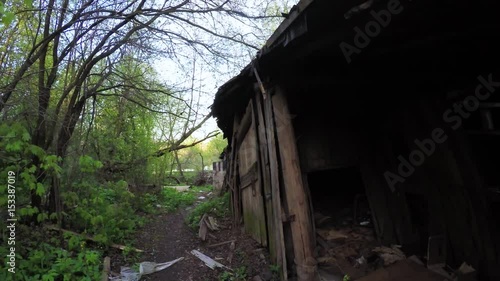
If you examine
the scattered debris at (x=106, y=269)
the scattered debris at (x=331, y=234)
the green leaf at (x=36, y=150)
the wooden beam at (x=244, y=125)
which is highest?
the wooden beam at (x=244, y=125)

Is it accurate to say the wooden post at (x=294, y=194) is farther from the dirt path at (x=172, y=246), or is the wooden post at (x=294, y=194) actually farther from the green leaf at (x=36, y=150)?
the green leaf at (x=36, y=150)

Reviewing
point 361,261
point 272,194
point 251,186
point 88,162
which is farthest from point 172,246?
point 361,261

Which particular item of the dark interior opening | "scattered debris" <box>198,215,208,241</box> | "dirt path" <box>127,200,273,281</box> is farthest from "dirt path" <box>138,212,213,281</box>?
the dark interior opening

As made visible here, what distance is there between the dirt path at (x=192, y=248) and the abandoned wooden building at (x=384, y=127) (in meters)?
0.37

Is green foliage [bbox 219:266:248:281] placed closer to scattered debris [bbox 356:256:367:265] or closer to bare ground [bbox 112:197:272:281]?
bare ground [bbox 112:197:272:281]

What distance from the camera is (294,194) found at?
3.78 meters

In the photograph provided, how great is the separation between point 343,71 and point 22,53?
5.68 metres

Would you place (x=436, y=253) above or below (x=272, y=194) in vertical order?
below

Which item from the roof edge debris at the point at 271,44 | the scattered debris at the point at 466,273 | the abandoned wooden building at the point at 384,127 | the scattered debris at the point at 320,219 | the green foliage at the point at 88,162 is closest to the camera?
the roof edge debris at the point at 271,44

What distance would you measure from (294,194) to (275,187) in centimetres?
32

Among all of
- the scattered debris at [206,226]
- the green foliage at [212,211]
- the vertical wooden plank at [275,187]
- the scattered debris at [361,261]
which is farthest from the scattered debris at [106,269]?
the scattered debris at [361,261]

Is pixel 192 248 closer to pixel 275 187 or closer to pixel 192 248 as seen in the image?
pixel 192 248

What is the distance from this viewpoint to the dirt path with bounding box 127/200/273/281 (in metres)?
4.72

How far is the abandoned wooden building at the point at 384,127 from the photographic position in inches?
116
